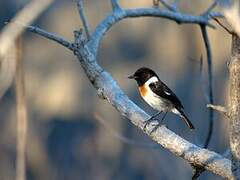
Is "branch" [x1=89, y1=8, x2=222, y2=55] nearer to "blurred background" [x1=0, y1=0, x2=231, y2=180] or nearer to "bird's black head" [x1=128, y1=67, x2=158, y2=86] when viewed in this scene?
"bird's black head" [x1=128, y1=67, x2=158, y2=86]

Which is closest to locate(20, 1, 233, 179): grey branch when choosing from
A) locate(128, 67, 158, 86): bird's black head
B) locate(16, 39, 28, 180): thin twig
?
locate(128, 67, 158, 86): bird's black head

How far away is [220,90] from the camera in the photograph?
779 cm

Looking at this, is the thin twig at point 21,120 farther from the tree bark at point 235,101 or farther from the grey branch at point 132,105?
the grey branch at point 132,105

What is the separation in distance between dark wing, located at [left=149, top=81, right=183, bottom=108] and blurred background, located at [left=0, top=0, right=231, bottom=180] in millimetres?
3164

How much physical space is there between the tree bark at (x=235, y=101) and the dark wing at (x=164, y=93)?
6.49ft

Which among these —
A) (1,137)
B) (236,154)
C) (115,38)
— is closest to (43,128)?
(1,137)

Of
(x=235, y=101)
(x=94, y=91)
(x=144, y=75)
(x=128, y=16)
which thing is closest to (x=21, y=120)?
(x=235, y=101)

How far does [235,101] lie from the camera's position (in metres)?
2.21

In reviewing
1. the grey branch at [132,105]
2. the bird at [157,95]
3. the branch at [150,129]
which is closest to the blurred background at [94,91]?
the bird at [157,95]

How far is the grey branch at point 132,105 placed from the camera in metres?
2.57

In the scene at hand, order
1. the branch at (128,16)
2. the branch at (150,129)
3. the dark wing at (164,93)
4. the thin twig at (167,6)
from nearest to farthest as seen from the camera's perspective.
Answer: the branch at (150,129) < the branch at (128,16) < the thin twig at (167,6) < the dark wing at (164,93)

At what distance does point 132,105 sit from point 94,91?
16.9 ft

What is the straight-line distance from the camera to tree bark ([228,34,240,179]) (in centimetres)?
218

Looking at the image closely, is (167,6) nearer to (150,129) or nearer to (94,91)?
(150,129)
